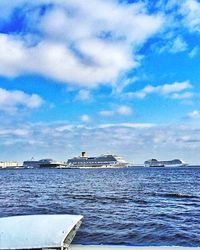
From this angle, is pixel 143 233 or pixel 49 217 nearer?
pixel 49 217

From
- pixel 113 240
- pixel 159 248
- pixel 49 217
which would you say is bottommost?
pixel 113 240

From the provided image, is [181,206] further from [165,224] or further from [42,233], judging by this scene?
[42,233]

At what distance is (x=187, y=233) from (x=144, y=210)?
7735 mm

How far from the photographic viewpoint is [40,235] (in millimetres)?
6855

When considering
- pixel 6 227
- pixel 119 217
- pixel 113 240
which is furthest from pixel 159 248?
pixel 119 217

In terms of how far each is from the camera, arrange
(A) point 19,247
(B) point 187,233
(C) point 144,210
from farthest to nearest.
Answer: (C) point 144,210
(B) point 187,233
(A) point 19,247

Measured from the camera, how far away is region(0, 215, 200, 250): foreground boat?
6.70 metres

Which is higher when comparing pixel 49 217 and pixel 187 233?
pixel 49 217

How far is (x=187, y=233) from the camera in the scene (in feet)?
56.6

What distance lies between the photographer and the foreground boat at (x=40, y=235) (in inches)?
264

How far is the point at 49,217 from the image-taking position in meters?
7.84

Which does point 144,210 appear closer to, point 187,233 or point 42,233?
point 187,233

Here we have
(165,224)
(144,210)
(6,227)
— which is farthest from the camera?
(144,210)

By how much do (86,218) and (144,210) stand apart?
498 centimetres
